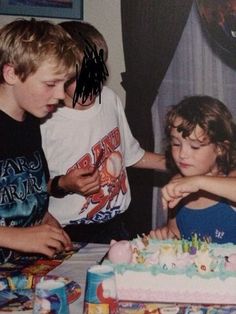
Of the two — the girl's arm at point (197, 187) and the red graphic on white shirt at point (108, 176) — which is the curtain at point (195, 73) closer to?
the red graphic on white shirt at point (108, 176)

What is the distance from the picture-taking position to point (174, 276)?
A: 1.03m

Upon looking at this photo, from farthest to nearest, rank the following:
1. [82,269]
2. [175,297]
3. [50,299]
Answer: [82,269] → [175,297] → [50,299]

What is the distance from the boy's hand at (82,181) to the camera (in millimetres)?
1522

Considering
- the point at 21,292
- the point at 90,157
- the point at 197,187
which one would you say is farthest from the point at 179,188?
the point at 21,292

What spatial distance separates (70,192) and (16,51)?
1.52ft

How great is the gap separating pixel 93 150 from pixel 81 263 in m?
0.41

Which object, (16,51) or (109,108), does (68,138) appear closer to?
(109,108)

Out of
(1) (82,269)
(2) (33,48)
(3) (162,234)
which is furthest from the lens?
(3) (162,234)

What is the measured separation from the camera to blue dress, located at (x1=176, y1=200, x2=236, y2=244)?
4.81 feet

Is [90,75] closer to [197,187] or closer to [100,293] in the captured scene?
[197,187]

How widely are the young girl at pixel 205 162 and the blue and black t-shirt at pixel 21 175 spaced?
36 centimetres

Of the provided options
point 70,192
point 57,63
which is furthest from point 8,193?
point 57,63

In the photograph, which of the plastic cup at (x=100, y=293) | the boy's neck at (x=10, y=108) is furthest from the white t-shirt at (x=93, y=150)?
the plastic cup at (x=100, y=293)

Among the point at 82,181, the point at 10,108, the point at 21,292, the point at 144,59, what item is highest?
the point at 144,59
